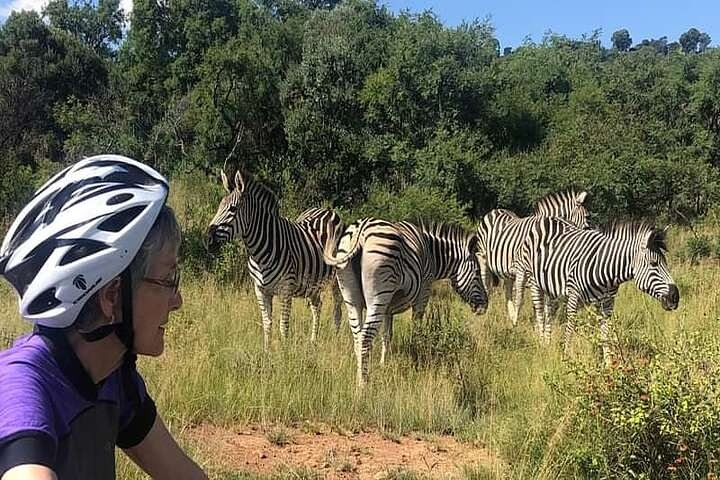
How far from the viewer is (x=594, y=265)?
8195 millimetres

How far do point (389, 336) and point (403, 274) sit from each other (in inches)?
26.2

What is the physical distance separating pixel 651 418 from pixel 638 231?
164 inches

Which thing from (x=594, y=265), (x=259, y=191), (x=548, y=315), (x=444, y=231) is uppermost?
(x=259, y=191)

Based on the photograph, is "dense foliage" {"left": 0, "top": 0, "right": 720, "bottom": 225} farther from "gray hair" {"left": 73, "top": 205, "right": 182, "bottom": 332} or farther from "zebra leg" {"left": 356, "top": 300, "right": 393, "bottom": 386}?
"gray hair" {"left": 73, "top": 205, "right": 182, "bottom": 332}

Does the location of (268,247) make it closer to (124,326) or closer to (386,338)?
(386,338)

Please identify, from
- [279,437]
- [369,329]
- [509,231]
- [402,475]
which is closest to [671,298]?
[369,329]

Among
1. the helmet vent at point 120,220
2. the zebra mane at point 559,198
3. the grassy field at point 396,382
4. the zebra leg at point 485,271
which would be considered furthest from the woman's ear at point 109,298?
the zebra mane at point 559,198

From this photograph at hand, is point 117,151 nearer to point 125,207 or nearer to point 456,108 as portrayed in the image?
point 456,108

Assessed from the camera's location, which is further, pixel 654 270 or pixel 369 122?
pixel 369 122

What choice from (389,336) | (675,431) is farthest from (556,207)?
(675,431)

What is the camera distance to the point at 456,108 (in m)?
18.4

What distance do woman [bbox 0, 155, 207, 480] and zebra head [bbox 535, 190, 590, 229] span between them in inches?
413

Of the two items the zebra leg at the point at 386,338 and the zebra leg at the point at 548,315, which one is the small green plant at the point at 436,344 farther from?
the zebra leg at the point at 548,315

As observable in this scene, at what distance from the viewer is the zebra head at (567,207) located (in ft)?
38.0
